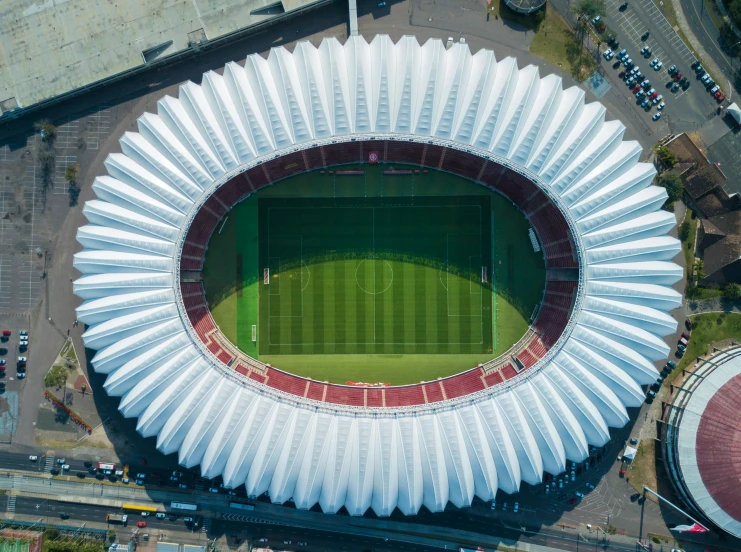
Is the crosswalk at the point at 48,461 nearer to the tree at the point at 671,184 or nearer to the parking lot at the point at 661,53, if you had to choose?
the tree at the point at 671,184

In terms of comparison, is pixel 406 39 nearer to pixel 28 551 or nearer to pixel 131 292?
pixel 131 292

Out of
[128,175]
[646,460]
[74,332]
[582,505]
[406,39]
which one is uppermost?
[406,39]

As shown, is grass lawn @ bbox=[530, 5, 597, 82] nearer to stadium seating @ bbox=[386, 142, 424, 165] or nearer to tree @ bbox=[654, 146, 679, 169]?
tree @ bbox=[654, 146, 679, 169]

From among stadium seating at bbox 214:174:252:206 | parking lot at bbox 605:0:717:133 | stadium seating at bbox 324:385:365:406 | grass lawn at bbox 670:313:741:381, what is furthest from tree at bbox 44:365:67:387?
parking lot at bbox 605:0:717:133

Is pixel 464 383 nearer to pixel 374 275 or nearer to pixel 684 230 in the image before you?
pixel 374 275

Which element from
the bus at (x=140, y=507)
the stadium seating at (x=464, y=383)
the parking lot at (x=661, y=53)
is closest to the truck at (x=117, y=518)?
the bus at (x=140, y=507)

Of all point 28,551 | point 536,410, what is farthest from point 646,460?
point 28,551

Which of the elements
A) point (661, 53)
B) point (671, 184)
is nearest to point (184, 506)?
point (671, 184)
